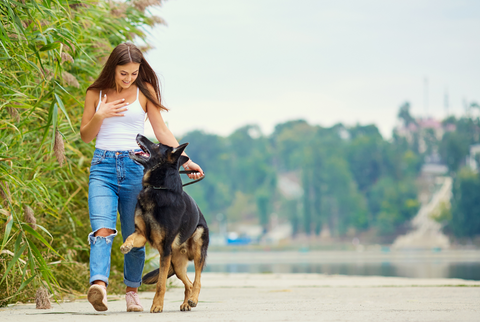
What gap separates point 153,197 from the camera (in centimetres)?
390

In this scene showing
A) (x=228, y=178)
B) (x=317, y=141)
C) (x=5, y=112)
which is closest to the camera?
(x=5, y=112)

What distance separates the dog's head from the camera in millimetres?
3955

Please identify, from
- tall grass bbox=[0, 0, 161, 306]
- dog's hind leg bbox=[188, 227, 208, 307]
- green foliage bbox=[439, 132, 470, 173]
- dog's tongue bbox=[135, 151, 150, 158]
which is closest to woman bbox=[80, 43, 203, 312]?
dog's tongue bbox=[135, 151, 150, 158]

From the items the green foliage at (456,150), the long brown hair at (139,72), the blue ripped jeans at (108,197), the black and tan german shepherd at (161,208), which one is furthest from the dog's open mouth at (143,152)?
the green foliage at (456,150)

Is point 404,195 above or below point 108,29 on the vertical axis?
below

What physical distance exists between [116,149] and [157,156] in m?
0.36

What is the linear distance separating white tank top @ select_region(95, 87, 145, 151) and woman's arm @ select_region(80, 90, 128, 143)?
53mm

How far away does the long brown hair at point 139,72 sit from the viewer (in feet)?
13.8

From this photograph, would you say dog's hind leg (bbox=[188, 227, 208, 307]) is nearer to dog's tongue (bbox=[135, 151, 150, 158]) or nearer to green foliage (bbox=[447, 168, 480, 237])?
dog's tongue (bbox=[135, 151, 150, 158])

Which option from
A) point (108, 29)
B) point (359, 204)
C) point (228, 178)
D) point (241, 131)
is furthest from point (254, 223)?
point (108, 29)

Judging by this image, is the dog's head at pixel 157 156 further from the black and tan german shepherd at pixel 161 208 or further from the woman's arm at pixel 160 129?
the woman's arm at pixel 160 129

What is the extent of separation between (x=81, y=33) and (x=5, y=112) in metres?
1.19

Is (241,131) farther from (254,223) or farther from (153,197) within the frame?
(153,197)

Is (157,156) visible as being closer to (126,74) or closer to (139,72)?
(126,74)
